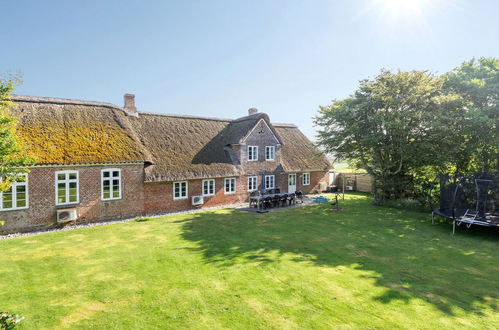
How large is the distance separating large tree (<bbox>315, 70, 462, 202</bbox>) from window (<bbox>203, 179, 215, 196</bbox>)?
9.74 metres

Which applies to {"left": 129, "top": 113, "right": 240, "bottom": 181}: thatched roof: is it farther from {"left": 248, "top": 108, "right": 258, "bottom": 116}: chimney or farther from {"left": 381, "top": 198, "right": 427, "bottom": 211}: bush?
{"left": 381, "top": 198, "right": 427, "bottom": 211}: bush

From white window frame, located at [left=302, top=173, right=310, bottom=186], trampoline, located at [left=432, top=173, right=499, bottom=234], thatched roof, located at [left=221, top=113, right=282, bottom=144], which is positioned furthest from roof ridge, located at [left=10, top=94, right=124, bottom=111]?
trampoline, located at [left=432, top=173, right=499, bottom=234]

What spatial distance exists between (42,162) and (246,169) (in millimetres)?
13538

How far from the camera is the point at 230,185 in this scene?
71.7ft

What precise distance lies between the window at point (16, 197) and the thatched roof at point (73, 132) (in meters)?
1.39

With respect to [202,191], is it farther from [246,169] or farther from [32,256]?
[32,256]

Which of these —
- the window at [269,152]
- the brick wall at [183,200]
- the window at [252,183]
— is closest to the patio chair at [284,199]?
the window at [252,183]

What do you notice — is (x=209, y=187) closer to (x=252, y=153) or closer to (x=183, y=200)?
(x=183, y=200)

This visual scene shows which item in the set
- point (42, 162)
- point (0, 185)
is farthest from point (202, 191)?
point (0, 185)

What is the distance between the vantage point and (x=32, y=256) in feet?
33.5

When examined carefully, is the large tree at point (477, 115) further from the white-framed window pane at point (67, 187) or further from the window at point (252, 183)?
the white-framed window pane at point (67, 187)

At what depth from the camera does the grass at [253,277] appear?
20.1ft

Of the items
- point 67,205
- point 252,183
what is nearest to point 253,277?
point 67,205

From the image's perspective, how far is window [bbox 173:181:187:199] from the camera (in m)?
18.9
